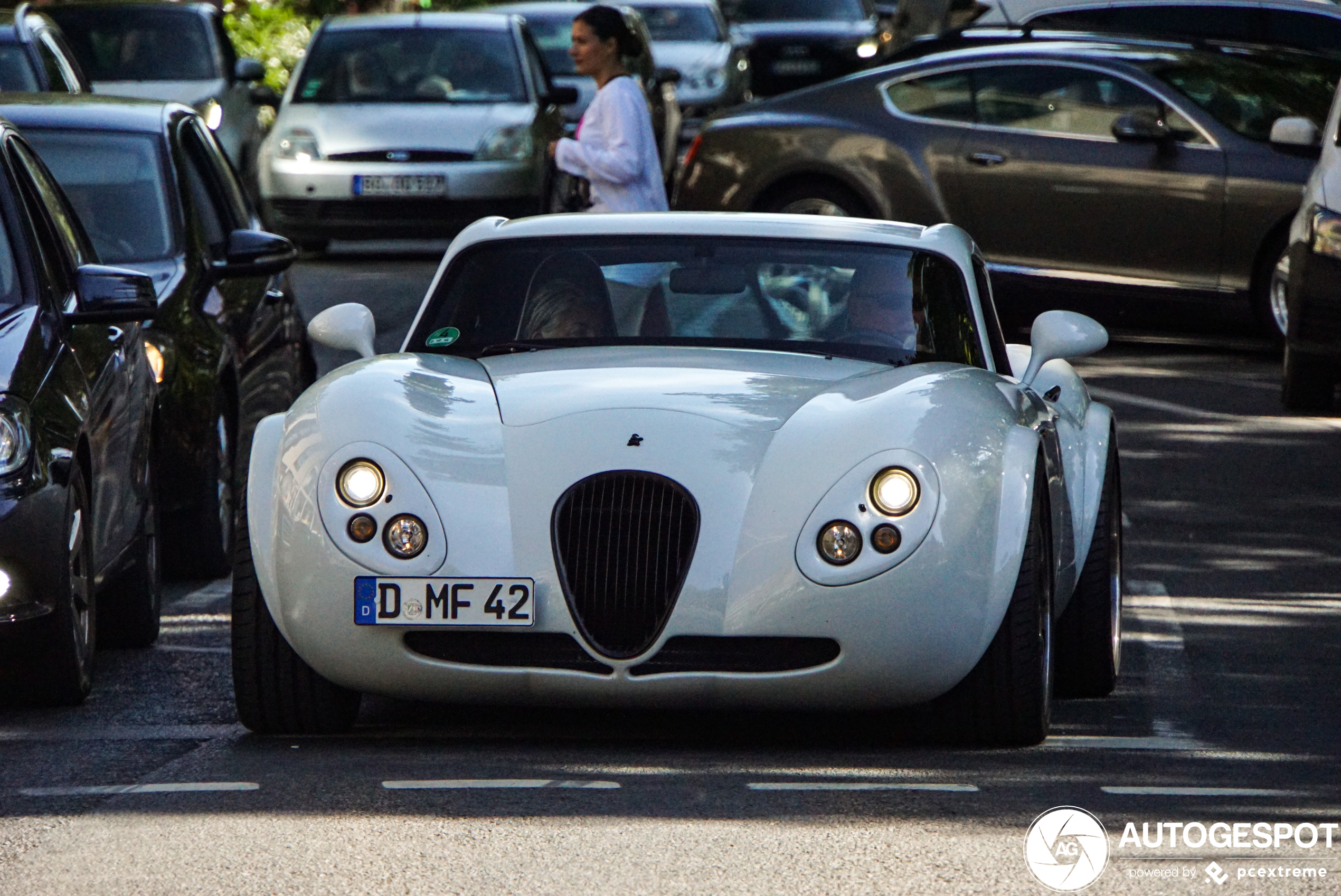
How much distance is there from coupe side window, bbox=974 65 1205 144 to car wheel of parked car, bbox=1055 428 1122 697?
25.5 feet

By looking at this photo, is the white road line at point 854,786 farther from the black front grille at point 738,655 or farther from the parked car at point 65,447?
the parked car at point 65,447

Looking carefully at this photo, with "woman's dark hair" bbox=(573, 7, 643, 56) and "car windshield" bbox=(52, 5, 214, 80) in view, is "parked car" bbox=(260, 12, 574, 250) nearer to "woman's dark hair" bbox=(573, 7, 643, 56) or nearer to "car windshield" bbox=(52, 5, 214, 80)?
Result: "car windshield" bbox=(52, 5, 214, 80)

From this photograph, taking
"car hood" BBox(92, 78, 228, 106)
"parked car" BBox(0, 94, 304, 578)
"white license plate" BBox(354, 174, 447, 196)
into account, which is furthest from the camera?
"car hood" BBox(92, 78, 228, 106)

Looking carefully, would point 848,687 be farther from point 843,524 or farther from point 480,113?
point 480,113

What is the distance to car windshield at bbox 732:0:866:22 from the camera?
3425 cm

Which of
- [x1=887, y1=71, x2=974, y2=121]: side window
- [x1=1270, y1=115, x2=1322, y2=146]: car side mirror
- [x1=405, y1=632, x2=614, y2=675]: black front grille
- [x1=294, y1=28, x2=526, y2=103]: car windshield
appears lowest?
[x1=294, y1=28, x2=526, y2=103]: car windshield

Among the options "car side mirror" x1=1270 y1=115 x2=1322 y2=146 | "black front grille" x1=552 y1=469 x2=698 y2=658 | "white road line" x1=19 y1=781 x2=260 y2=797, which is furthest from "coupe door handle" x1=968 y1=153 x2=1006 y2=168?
"white road line" x1=19 y1=781 x2=260 y2=797

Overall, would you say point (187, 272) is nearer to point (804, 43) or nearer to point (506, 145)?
point (506, 145)

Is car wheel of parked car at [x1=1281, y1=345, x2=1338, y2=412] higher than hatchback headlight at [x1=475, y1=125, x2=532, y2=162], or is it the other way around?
car wheel of parked car at [x1=1281, y1=345, x2=1338, y2=412]

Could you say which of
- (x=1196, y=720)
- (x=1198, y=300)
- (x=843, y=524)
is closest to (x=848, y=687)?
(x=843, y=524)

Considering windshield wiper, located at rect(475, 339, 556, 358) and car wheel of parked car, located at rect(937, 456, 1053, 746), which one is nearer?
car wheel of parked car, located at rect(937, 456, 1053, 746)

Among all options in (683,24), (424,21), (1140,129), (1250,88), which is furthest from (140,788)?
(683,24)

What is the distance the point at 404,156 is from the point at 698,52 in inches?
394

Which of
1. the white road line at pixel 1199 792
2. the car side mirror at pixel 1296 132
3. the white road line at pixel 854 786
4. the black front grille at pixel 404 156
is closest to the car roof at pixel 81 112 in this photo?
the white road line at pixel 854 786
